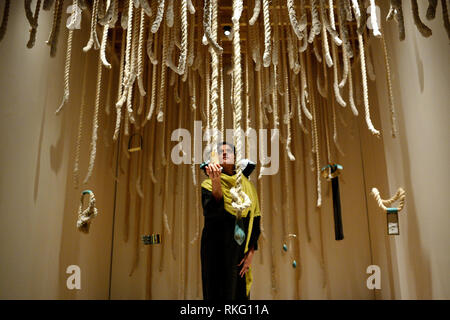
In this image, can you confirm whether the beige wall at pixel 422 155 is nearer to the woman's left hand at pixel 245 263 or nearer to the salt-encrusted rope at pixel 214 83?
the woman's left hand at pixel 245 263

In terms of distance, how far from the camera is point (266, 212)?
2.60 meters

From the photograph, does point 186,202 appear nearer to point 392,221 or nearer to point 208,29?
point 392,221

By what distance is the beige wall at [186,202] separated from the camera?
158 cm

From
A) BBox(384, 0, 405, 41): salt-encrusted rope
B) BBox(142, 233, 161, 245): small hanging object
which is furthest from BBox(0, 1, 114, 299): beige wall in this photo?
BBox(384, 0, 405, 41): salt-encrusted rope

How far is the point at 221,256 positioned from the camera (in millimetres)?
1592

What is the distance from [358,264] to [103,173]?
6.40ft

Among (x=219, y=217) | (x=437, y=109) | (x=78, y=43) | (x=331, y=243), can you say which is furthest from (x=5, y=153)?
(x=331, y=243)

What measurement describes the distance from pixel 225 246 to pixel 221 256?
0.18 ft

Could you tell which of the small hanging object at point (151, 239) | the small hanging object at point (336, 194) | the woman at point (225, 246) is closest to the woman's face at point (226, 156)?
the woman at point (225, 246)

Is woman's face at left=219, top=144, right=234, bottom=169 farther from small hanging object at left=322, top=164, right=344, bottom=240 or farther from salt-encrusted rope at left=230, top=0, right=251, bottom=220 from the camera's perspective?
salt-encrusted rope at left=230, top=0, right=251, bottom=220

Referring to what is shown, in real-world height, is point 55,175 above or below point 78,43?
below

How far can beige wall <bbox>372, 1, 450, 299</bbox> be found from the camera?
1484mm

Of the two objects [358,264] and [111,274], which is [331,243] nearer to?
[358,264]

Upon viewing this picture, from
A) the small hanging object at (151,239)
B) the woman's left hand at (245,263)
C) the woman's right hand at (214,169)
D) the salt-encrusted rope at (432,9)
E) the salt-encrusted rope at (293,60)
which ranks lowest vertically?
the woman's left hand at (245,263)
